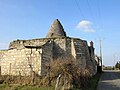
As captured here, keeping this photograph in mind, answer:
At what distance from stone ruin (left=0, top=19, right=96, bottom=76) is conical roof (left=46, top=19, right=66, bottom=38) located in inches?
173

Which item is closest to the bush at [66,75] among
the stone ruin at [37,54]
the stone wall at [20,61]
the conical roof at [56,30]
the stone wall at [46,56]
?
the stone wall at [46,56]

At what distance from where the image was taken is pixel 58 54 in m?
28.7

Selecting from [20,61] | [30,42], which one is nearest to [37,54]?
[20,61]

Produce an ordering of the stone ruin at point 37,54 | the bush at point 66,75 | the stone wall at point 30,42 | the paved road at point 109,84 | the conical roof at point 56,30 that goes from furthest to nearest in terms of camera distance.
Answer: the conical roof at point 56,30 → the stone wall at point 30,42 → the stone ruin at point 37,54 → the paved road at point 109,84 → the bush at point 66,75

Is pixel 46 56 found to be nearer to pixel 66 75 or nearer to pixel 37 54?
pixel 37 54

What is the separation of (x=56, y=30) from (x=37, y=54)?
472 inches

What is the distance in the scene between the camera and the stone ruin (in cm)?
2264

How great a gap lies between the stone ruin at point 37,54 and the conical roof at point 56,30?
14.4ft

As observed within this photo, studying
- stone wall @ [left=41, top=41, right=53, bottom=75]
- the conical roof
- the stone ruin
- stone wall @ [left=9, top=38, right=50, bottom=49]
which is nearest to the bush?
stone wall @ [left=41, top=41, right=53, bottom=75]

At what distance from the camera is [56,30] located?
3425 centimetres

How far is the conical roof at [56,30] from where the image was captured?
33.9m

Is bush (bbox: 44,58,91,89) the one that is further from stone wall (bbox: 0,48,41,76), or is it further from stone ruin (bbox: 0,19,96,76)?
stone wall (bbox: 0,48,41,76)

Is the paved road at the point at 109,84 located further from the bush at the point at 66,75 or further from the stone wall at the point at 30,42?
the stone wall at the point at 30,42

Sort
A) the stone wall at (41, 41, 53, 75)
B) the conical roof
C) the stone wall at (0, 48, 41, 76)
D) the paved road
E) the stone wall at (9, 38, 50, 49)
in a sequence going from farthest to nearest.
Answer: the conical roof < the stone wall at (9, 38, 50, 49) < the stone wall at (0, 48, 41, 76) < the stone wall at (41, 41, 53, 75) < the paved road
